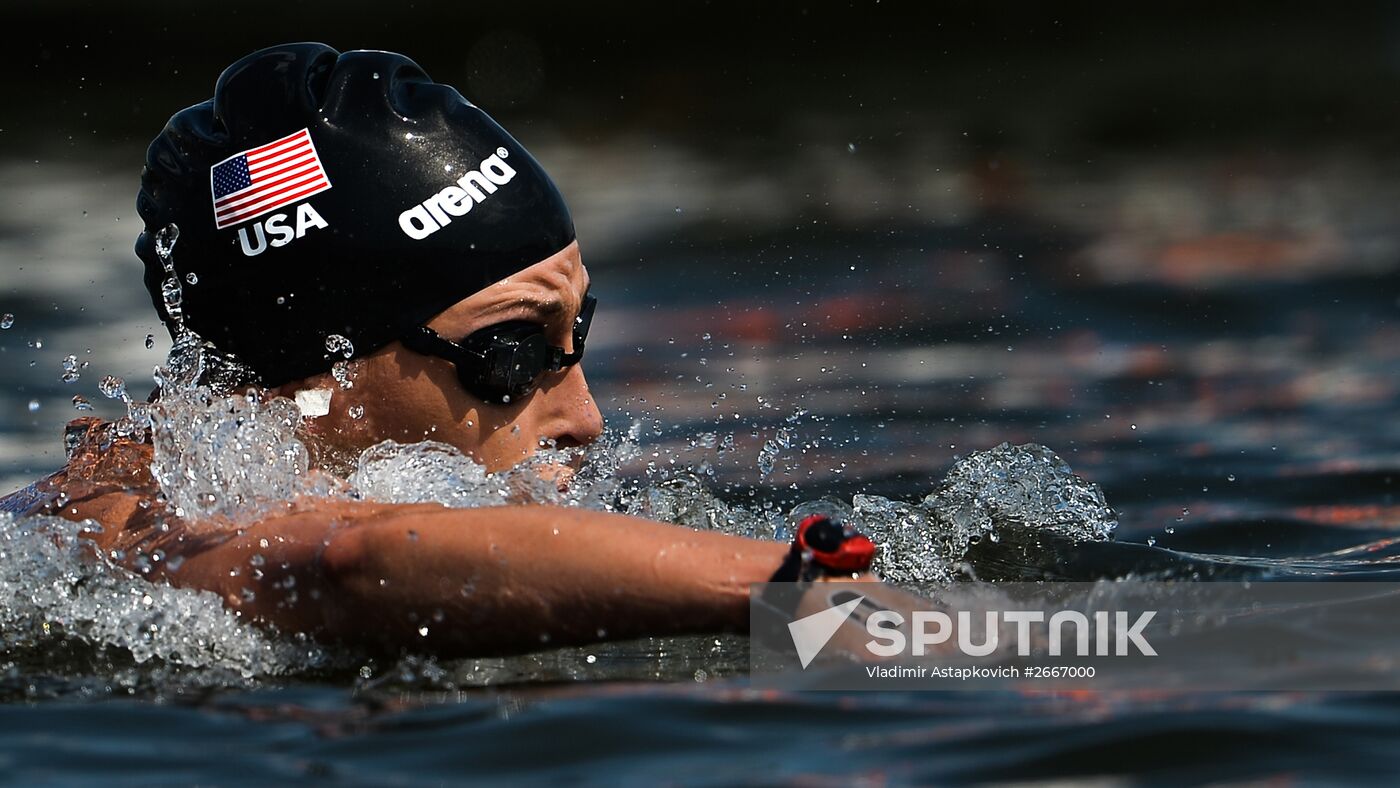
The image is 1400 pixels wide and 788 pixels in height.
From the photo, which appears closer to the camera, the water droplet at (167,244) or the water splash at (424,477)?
the water splash at (424,477)

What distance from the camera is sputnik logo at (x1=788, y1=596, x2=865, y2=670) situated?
3.25 m

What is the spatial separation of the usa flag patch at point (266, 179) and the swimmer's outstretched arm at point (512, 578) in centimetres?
98

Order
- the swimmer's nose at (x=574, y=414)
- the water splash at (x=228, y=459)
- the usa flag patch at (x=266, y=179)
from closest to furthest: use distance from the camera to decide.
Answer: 1. the water splash at (x=228, y=459)
2. the usa flag patch at (x=266, y=179)
3. the swimmer's nose at (x=574, y=414)

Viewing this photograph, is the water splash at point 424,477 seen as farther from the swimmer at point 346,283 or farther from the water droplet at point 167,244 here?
the water droplet at point 167,244

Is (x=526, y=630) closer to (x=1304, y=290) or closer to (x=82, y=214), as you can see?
(x=1304, y=290)

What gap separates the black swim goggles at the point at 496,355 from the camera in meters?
4.15

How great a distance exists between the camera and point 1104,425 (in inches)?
277

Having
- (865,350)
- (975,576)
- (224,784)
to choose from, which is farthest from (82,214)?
(224,784)

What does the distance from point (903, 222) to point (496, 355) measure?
7.95m

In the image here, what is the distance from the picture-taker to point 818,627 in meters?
3.28

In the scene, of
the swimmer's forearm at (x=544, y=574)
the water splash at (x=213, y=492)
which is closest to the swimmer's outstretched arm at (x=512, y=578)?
the swimmer's forearm at (x=544, y=574)

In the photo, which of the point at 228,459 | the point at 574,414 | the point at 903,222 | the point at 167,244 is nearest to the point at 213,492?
the point at 228,459

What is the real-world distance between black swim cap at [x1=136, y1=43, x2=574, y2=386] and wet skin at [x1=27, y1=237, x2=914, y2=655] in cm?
20

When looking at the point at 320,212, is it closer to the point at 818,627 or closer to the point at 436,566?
the point at 436,566
